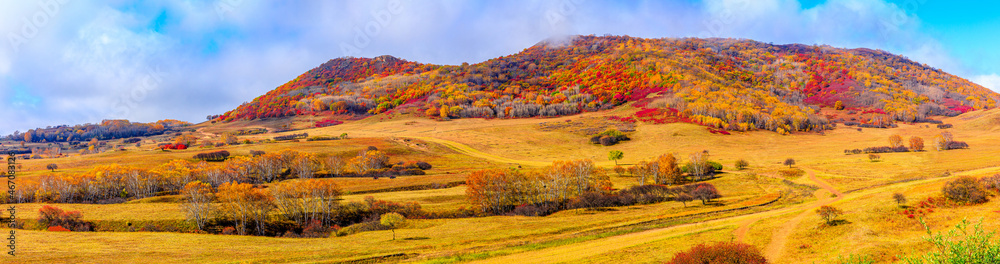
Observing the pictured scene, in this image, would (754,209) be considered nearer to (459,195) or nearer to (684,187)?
(684,187)

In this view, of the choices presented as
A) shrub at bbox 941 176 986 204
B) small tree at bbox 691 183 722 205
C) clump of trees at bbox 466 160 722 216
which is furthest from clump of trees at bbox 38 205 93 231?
shrub at bbox 941 176 986 204

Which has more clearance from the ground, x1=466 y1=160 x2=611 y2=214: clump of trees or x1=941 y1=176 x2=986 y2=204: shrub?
x1=941 y1=176 x2=986 y2=204: shrub

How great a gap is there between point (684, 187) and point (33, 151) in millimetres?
215482

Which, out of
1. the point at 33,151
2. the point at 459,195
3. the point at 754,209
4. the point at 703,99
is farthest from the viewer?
the point at 703,99

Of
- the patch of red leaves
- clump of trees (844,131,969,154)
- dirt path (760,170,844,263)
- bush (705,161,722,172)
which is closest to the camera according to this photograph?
dirt path (760,170,844,263)

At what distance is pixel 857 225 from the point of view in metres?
35.3

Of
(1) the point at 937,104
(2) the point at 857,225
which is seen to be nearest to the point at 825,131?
(1) the point at 937,104

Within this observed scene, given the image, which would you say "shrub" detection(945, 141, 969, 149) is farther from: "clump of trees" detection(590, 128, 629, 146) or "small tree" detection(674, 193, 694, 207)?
"small tree" detection(674, 193, 694, 207)

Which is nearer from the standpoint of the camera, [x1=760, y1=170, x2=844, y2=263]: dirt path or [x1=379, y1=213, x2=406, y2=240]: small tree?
[x1=760, y1=170, x2=844, y2=263]: dirt path

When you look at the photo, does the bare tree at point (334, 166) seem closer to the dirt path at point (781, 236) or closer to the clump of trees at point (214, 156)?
the clump of trees at point (214, 156)

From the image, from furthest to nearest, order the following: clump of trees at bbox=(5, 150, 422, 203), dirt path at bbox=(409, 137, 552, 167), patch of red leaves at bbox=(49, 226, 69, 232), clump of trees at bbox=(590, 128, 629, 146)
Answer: clump of trees at bbox=(590, 128, 629, 146) < dirt path at bbox=(409, 137, 552, 167) < clump of trees at bbox=(5, 150, 422, 203) < patch of red leaves at bbox=(49, 226, 69, 232)

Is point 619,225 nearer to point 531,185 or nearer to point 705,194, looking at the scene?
point 705,194

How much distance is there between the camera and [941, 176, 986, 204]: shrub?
37178 mm

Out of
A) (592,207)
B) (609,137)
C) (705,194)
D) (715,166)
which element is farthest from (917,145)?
(592,207)
